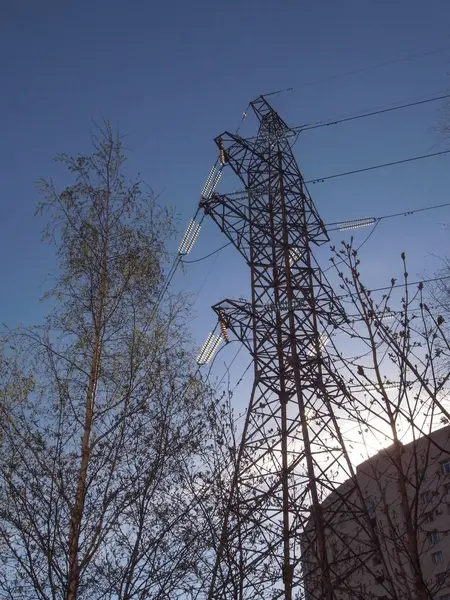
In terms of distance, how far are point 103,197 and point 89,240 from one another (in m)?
0.88

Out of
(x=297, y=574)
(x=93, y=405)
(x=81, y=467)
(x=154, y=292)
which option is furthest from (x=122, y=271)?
(x=297, y=574)

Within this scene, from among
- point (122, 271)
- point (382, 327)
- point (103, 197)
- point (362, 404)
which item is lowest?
point (362, 404)

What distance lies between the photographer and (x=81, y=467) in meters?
7.81

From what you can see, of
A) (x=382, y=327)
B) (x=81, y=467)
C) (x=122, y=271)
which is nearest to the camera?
(x=382, y=327)

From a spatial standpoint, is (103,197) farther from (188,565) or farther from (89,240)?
(188,565)

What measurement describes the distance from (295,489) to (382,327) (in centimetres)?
375

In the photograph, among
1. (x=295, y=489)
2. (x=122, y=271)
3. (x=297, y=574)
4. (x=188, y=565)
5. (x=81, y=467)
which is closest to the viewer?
(x=188, y=565)

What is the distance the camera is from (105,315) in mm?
9625

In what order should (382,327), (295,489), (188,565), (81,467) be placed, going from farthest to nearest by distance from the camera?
1. (295,489)
2. (81,467)
3. (188,565)
4. (382,327)

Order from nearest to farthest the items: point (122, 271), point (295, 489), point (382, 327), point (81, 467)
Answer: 1. point (382, 327)
2. point (81, 467)
3. point (295, 489)
4. point (122, 271)

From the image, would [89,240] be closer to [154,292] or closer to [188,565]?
[154,292]

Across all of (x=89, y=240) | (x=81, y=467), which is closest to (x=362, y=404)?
(x=81, y=467)

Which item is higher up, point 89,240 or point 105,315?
point 89,240

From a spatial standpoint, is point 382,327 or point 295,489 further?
point 295,489
